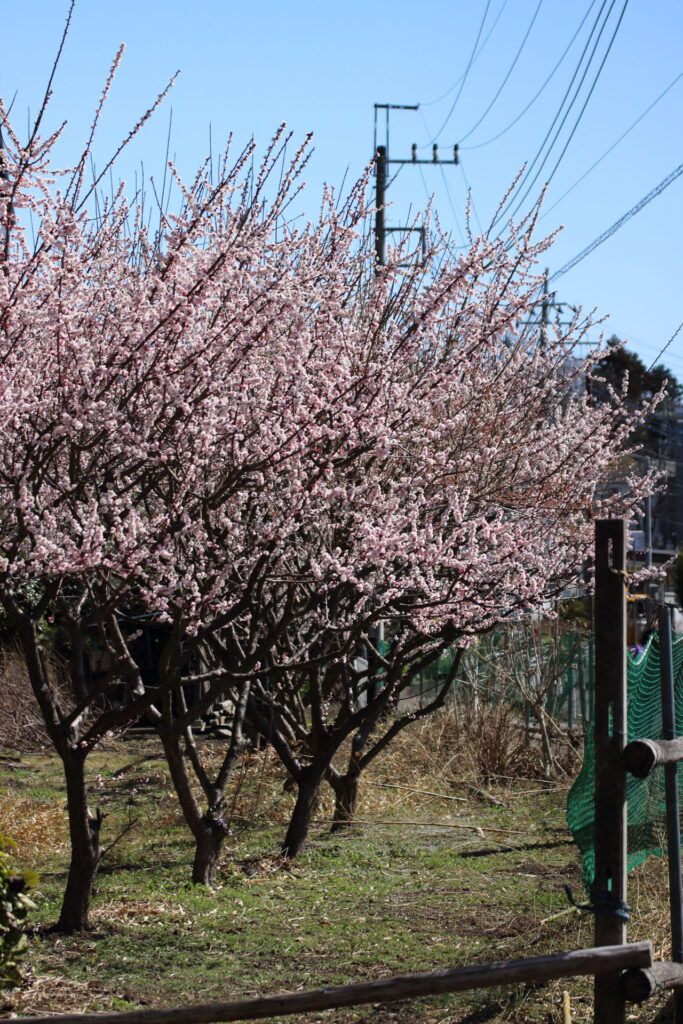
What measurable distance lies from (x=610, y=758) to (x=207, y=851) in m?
4.09

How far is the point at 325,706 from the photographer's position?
28.1 ft

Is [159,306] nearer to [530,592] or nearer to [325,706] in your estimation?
[530,592]

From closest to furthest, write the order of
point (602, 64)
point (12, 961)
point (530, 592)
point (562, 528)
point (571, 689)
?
point (12, 961) → point (530, 592) → point (562, 528) → point (602, 64) → point (571, 689)

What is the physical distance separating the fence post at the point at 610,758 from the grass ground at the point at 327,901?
1.39m

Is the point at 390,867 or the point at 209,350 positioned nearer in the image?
the point at 209,350

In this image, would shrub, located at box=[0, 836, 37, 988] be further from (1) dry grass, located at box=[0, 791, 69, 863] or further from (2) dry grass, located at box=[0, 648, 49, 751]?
(2) dry grass, located at box=[0, 648, 49, 751]

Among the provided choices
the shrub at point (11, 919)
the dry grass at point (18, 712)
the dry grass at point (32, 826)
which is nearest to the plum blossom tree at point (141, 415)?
the shrub at point (11, 919)

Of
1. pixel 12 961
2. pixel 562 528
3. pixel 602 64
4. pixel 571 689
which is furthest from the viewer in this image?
pixel 571 689

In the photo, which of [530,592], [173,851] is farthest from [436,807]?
[530,592]

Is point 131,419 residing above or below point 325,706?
above

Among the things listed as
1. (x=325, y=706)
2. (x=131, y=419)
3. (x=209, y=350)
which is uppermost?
(x=209, y=350)

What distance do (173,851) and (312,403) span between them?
15.4 ft

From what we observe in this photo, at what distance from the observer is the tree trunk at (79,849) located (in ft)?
18.4

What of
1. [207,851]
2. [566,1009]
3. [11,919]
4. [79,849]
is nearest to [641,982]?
[566,1009]
